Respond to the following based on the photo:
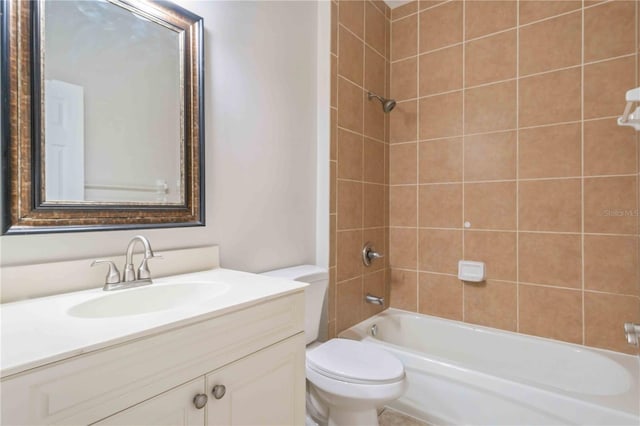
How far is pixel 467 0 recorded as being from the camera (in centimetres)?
222

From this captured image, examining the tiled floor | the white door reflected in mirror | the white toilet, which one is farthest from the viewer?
the tiled floor

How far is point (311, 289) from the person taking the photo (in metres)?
1.62

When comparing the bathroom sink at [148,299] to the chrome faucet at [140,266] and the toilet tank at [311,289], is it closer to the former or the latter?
the chrome faucet at [140,266]

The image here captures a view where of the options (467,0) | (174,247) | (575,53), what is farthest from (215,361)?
(467,0)

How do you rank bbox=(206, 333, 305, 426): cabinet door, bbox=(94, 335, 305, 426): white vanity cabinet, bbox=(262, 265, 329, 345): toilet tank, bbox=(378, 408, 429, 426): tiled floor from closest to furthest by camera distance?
bbox=(94, 335, 305, 426): white vanity cabinet < bbox=(206, 333, 305, 426): cabinet door < bbox=(262, 265, 329, 345): toilet tank < bbox=(378, 408, 429, 426): tiled floor

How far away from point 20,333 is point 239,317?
0.44 metres

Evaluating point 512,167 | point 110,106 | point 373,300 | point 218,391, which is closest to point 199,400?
point 218,391

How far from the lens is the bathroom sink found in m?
0.93

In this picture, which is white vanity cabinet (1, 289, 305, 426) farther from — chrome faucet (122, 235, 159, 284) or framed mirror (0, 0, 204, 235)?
framed mirror (0, 0, 204, 235)

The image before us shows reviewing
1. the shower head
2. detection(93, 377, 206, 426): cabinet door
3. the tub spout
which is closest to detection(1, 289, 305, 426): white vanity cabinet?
detection(93, 377, 206, 426): cabinet door

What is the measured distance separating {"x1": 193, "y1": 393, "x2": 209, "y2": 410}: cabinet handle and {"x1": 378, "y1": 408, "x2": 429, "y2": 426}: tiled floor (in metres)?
1.29

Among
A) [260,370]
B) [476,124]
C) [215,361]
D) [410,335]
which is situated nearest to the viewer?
[215,361]

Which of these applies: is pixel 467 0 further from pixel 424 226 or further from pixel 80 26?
pixel 80 26

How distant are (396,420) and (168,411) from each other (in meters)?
1.43
